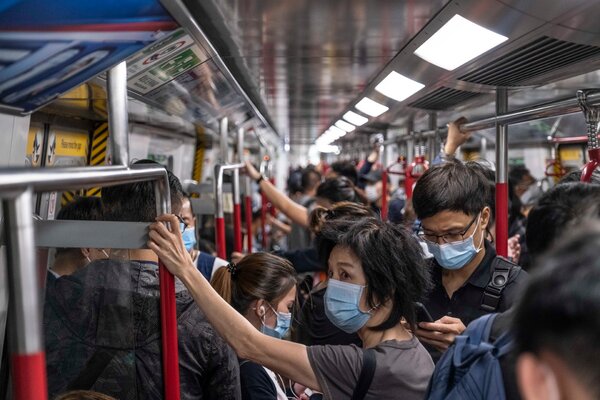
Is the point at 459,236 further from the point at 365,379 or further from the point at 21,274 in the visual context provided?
the point at 21,274

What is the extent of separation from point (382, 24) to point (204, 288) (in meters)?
1.64

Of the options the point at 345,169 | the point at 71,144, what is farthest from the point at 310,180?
the point at 71,144

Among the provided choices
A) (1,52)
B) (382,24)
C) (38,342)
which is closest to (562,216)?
(38,342)

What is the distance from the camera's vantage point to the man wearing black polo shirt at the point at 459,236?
2688mm

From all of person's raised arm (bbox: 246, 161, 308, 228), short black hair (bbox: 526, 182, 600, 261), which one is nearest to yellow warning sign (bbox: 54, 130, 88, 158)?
person's raised arm (bbox: 246, 161, 308, 228)

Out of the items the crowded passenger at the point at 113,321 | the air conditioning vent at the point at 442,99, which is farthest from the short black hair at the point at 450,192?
the air conditioning vent at the point at 442,99

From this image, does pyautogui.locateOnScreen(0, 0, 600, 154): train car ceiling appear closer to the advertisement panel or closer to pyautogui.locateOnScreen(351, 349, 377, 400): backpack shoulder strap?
the advertisement panel

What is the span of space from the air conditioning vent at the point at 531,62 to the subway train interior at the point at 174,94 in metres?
0.01

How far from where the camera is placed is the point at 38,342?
1.05m

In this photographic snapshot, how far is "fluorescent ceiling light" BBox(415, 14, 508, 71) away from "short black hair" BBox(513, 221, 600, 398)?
6.31ft

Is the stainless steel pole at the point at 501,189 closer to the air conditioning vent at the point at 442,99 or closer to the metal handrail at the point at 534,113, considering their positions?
the metal handrail at the point at 534,113

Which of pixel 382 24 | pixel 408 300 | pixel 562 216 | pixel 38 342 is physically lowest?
pixel 408 300

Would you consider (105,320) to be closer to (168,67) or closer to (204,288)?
(204,288)

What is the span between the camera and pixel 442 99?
4.48 meters
